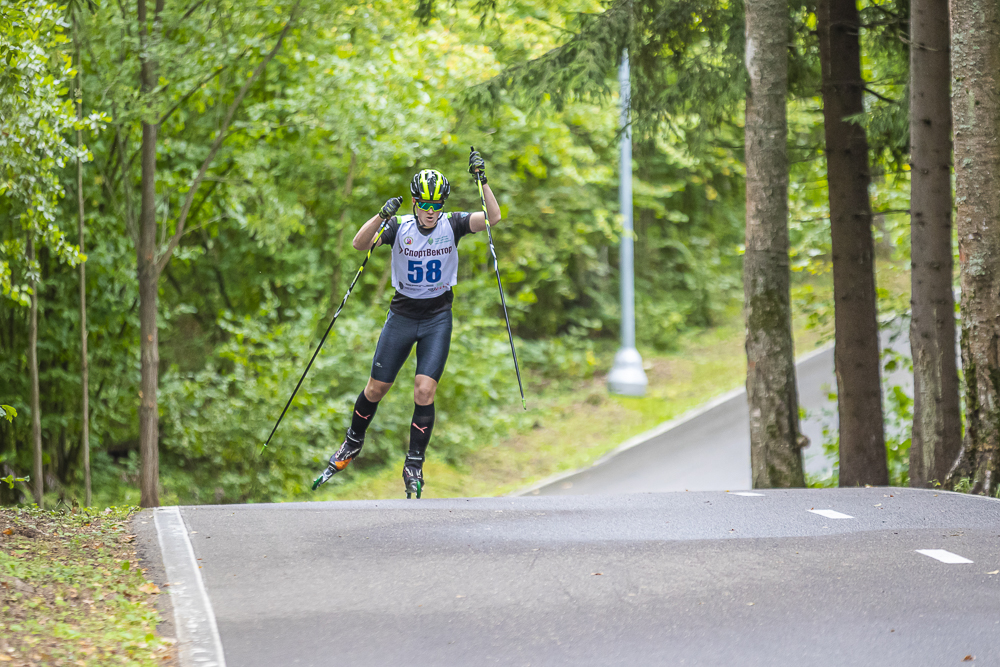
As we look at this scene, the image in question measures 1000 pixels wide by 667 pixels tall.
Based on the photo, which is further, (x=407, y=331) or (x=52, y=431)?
(x=52, y=431)

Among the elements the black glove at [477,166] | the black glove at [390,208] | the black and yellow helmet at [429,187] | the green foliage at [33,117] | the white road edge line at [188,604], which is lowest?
the white road edge line at [188,604]

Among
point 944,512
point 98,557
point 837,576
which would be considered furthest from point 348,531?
point 944,512

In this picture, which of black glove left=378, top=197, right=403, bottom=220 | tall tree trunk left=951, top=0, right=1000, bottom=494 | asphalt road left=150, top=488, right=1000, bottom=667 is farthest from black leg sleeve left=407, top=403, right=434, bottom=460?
tall tree trunk left=951, top=0, right=1000, bottom=494

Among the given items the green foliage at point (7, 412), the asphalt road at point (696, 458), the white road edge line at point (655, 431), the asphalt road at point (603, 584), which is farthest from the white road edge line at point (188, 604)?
the white road edge line at point (655, 431)

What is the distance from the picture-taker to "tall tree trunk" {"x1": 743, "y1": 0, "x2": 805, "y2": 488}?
1104 cm

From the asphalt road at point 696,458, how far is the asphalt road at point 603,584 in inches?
405

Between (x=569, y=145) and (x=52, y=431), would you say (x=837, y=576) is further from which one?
(x=569, y=145)

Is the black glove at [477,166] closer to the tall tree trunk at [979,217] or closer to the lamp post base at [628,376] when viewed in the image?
the tall tree trunk at [979,217]

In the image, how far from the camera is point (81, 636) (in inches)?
183

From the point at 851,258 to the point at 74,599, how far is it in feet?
28.1

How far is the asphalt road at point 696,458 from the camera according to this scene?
19109 millimetres

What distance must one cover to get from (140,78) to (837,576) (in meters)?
11.5

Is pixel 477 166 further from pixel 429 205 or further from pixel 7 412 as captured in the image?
pixel 7 412

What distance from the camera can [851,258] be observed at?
11383mm
